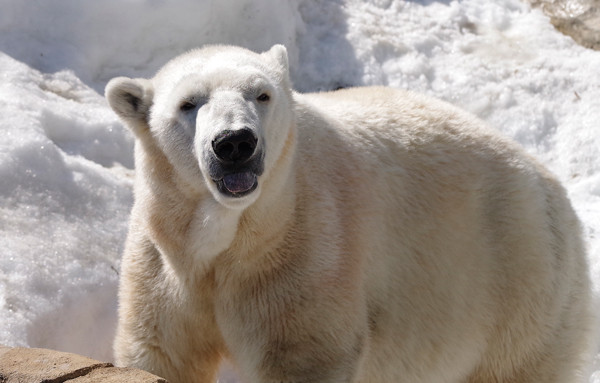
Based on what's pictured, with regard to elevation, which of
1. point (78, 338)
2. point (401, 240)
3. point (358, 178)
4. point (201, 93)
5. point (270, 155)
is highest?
point (201, 93)

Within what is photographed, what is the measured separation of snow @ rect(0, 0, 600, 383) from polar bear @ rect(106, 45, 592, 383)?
0.94 m

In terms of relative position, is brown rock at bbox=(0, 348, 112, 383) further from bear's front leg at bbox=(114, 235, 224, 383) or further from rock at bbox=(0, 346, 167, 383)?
bear's front leg at bbox=(114, 235, 224, 383)

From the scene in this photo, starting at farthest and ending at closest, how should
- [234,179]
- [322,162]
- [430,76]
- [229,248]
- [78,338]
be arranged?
[430,76]
[78,338]
[322,162]
[229,248]
[234,179]

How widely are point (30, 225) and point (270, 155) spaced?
2.06 metres

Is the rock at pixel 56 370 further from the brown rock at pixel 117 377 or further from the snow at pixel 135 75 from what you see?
the snow at pixel 135 75

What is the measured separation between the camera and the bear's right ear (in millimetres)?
4172

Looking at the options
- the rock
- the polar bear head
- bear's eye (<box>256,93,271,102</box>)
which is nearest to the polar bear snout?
the polar bear head

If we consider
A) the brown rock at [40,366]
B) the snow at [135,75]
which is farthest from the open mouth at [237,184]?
the snow at [135,75]

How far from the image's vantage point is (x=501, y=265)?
503 centimetres

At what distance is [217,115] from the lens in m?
3.79

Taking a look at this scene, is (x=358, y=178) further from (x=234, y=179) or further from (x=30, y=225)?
(x=30, y=225)

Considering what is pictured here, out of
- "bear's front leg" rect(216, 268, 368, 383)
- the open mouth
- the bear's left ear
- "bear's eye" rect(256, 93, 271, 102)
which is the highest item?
the bear's left ear

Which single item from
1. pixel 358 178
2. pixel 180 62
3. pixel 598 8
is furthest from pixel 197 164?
pixel 598 8

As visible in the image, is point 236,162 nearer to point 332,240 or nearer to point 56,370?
point 332,240
